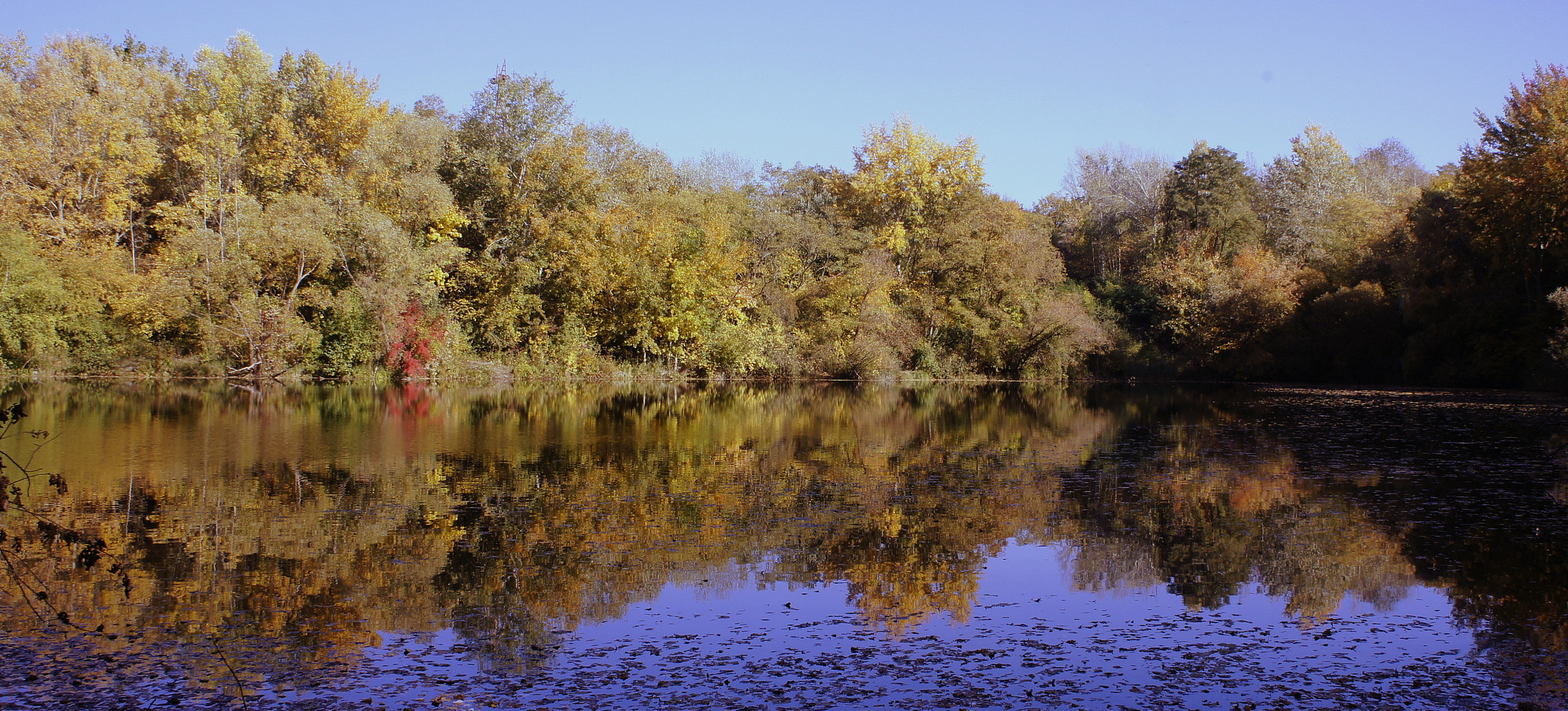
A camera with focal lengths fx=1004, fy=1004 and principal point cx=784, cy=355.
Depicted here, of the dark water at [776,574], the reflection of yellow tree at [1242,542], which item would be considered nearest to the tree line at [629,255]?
the dark water at [776,574]

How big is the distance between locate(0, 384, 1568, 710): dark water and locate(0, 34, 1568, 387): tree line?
18.4m

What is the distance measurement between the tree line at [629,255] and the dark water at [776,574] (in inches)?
725

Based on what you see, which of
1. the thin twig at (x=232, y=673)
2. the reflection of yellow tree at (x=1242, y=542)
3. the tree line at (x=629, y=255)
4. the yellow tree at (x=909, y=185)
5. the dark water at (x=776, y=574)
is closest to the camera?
the thin twig at (x=232, y=673)

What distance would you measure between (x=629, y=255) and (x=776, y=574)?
1316 inches

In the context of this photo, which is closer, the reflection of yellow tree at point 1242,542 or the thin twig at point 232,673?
the thin twig at point 232,673

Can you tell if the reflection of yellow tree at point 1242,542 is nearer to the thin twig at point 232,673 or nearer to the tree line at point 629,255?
the thin twig at point 232,673

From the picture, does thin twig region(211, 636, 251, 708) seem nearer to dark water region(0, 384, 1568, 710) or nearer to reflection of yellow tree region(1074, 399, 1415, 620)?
dark water region(0, 384, 1568, 710)

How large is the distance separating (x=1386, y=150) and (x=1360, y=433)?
80515 mm

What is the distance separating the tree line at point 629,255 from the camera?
111 feet

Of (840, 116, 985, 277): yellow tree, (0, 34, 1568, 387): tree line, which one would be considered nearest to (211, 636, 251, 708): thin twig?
(0, 34, 1568, 387): tree line

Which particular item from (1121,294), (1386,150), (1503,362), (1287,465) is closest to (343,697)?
(1287,465)

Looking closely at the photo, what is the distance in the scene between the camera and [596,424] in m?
21.0

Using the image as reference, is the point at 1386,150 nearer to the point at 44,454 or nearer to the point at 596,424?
the point at 596,424

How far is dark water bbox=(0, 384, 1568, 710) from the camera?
5.66 meters
